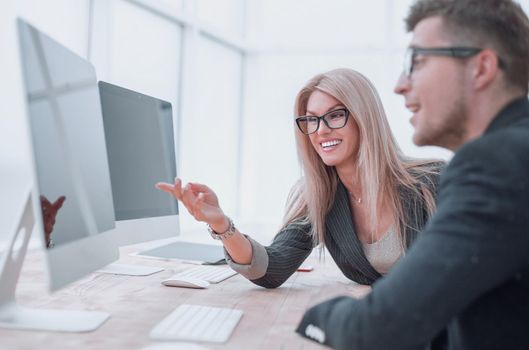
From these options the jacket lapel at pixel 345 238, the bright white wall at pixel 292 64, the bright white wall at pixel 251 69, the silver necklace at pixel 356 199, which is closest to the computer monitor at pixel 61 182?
the jacket lapel at pixel 345 238

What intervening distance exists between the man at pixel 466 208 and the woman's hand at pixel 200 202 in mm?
615

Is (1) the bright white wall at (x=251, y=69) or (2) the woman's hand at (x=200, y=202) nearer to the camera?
(2) the woman's hand at (x=200, y=202)

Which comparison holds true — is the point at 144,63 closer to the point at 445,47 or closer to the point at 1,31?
the point at 1,31

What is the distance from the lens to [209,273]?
1.60 m

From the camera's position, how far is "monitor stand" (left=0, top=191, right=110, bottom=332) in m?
0.98

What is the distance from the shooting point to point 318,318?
92 cm

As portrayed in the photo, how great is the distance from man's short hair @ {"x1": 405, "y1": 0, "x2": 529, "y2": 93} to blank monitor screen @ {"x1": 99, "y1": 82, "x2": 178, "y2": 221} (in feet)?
3.36

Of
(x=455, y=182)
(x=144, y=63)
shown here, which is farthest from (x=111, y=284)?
(x=144, y=63)

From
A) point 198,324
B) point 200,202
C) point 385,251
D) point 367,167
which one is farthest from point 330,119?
point 198,324

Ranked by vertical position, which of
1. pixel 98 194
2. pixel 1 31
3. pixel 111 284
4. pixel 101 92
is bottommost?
pixel 111 284

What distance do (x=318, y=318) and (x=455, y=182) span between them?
0.35m

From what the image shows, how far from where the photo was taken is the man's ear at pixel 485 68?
87cm

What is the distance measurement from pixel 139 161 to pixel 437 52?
105 cm

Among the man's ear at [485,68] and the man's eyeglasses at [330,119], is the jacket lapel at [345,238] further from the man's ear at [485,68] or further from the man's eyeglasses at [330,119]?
the man's ear at [485,68]
